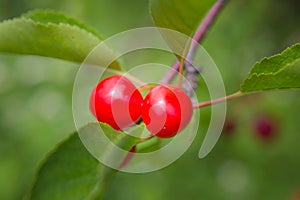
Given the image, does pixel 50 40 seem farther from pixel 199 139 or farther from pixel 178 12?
pixel 199 139

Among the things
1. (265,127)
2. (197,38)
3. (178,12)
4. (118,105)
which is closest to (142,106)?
(118,105)

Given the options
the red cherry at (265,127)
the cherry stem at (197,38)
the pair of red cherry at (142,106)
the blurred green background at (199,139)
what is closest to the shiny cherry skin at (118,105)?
the pair of red cherry at (142,106)

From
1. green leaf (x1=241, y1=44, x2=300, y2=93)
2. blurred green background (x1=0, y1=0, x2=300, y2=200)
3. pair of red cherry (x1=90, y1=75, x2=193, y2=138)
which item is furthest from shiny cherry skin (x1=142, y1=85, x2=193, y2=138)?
blurred green background (x1=0, y1=0, x2=300, y2=200)

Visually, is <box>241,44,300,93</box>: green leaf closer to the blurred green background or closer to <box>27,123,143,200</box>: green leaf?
<box>27,123,143,200</box>: green leaf

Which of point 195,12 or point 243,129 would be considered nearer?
point 195,12

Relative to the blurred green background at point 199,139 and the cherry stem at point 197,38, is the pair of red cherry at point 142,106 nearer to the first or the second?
the cherry stem at point 197,38

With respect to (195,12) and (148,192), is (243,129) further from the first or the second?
(195,12)

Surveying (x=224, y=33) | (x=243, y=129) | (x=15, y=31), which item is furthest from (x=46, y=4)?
(x=15, y=31)
